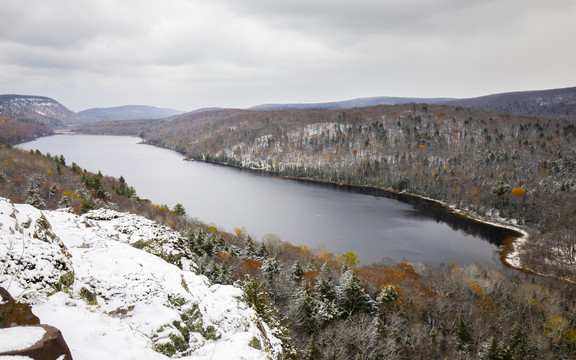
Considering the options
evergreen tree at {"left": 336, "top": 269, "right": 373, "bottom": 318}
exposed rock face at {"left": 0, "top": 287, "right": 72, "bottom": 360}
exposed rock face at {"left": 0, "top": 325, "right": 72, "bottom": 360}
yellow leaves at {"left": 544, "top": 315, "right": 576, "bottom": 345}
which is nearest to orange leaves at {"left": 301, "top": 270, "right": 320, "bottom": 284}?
Answer: evergreen tree at {"left": 336, "top": 269, "right": 373, "bottom": 318}

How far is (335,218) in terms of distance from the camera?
243ft

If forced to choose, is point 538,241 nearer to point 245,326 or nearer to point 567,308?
point 567,308

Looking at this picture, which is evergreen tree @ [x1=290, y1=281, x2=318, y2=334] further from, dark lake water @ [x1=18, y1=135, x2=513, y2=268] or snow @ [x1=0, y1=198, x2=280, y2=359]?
dark lake water @ [x1=18, y1=135, x2=513, y2=268]

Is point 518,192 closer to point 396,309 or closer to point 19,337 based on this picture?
point 396,309

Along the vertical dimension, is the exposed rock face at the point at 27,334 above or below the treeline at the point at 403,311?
above

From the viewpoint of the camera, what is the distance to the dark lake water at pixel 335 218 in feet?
185

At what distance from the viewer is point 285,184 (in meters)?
120

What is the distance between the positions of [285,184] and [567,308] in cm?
9295

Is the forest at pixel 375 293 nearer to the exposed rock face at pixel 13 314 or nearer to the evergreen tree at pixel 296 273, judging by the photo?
the evergreen tree at pixel 296 273

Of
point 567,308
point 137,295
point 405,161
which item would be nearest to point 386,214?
point 567,308

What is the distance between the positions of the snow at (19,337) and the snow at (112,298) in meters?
1.23

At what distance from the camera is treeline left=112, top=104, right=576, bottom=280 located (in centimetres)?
7288

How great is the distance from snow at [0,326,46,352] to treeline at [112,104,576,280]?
69.8 m

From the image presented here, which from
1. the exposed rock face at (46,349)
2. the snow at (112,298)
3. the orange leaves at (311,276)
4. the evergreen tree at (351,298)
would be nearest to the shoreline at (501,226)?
the evergreen tree at (351,298)
